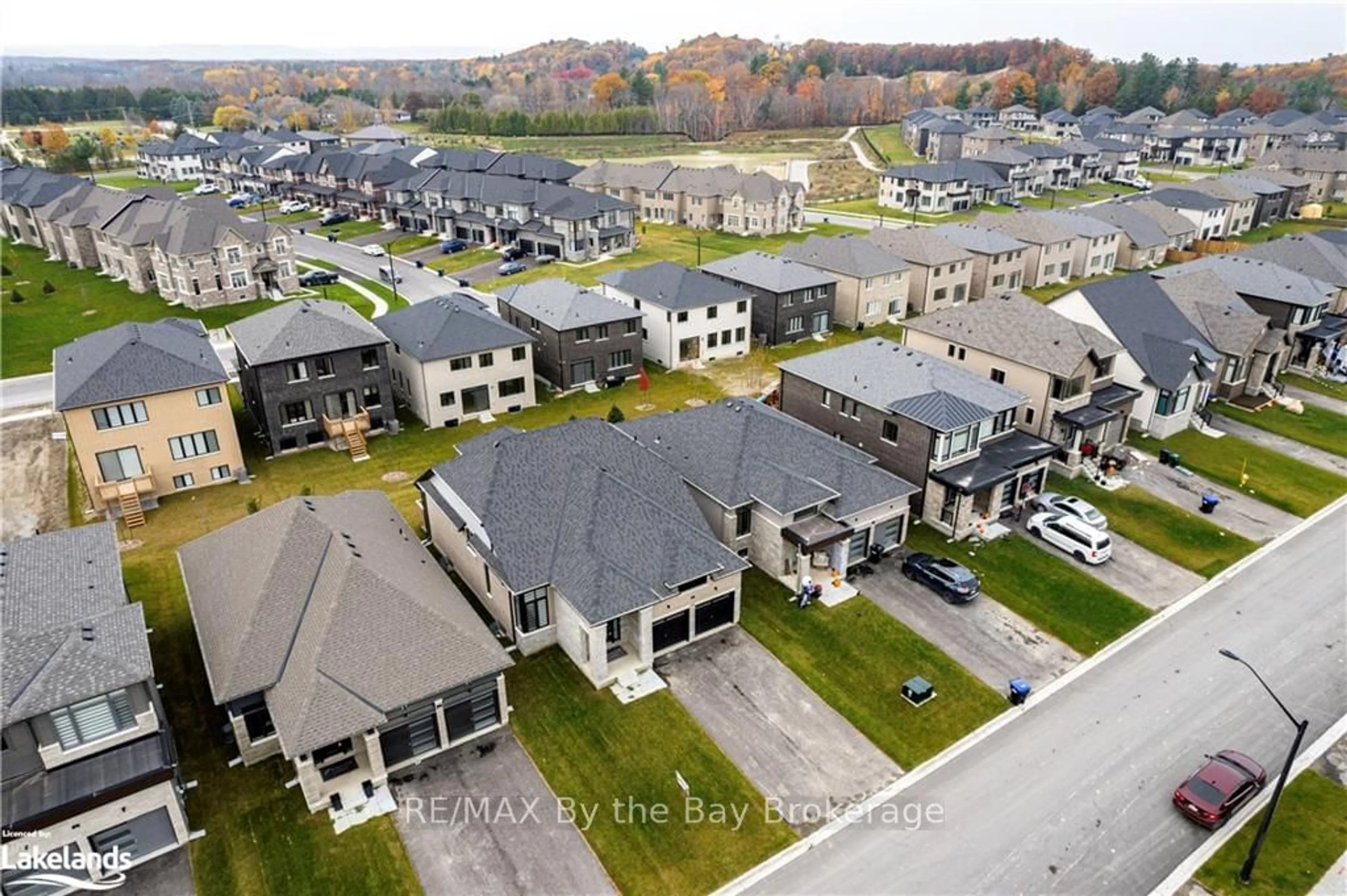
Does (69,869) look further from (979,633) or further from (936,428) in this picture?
(936,428)

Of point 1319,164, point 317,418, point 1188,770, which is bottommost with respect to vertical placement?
point 1188,770

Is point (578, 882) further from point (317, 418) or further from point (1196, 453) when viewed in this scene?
point (1196, 453)

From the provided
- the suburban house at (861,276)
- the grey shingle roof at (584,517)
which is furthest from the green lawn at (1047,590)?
the suburban house at (861,276)

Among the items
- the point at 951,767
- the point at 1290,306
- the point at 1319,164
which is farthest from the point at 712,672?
the point at 1319,164

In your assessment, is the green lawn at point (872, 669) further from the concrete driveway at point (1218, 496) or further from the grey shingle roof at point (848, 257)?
the grey shingle roof at point (848, 257)

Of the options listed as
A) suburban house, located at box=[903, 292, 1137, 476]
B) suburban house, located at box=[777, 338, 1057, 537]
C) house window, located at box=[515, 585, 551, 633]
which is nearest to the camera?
house window, located at box=[515, 585, 551, 633]

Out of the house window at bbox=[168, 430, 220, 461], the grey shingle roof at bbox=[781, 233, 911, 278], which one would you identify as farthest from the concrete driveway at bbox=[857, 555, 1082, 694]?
the grey shingle roof at bbox=[781, 233, 911, 278]

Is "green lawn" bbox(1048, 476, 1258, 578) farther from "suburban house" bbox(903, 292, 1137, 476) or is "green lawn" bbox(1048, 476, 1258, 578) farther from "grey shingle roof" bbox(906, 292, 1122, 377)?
"grey shingle roof" bbox(906, 292, 1122, 377)
